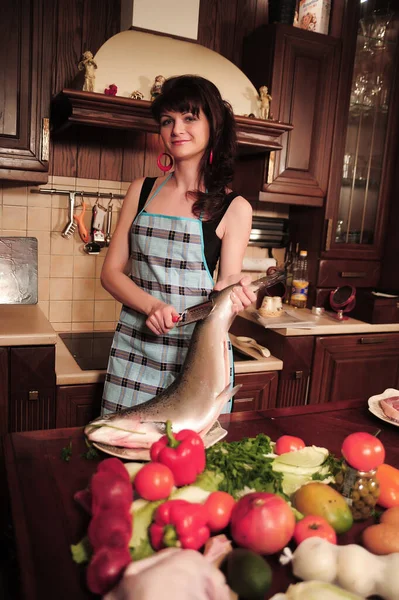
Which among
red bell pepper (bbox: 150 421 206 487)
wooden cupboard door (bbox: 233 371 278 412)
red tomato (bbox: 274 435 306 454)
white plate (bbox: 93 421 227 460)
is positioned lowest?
wooden cupboard door (bbox: 233 371 278 412)

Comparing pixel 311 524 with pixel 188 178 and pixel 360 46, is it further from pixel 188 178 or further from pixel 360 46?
pixel 360 46

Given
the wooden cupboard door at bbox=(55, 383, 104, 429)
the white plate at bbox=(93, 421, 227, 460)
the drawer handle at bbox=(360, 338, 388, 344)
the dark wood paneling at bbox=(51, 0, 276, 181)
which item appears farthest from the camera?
the drawer handle at bbox=(360, 338, 388, 344)

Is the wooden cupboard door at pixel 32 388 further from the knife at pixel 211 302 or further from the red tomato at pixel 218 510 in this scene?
the red tomato at pixel 218 510

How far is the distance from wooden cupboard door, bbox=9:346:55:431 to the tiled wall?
0.65 meters

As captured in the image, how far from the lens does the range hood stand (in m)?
2.01

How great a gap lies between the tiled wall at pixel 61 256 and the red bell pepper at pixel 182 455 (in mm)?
1751

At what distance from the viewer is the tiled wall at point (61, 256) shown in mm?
2400

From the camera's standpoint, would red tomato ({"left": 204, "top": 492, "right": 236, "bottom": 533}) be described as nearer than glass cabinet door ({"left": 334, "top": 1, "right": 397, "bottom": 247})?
Yes

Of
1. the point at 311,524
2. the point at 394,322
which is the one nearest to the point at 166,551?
the point at 311,524

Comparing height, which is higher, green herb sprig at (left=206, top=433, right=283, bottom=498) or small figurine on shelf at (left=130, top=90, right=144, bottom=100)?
small figurine on shelf at (left=130, top=90, right=144, bottom=100)

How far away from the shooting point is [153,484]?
2.64 ft

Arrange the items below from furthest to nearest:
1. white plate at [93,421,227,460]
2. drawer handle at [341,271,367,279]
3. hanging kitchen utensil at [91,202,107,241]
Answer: drawer handle at [341,271,367,279], hanging kitchen utensil at [91,202,107,241], white plate at [93,421,227,460]

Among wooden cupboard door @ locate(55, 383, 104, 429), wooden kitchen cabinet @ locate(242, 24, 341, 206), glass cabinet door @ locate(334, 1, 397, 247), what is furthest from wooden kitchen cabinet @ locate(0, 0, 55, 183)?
glass cabinet door @ locate(334, 1, 397, 247)

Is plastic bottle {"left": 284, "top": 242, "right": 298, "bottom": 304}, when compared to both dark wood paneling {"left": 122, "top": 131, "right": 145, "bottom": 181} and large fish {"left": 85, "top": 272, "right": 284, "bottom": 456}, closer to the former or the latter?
dark wood paneling {"left": 122, "top": 131, "right": 145, "bottom": 181}
